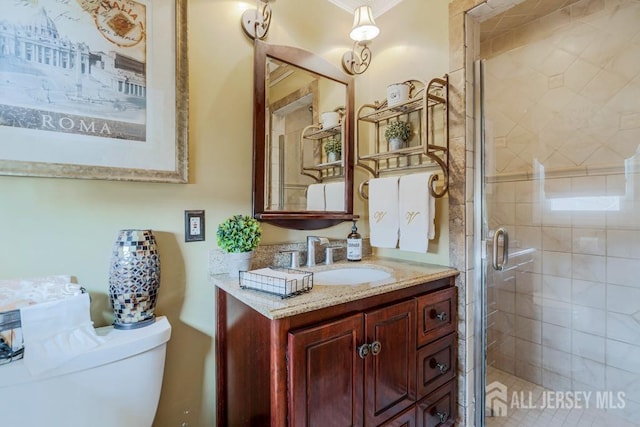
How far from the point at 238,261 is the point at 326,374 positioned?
531 millimetres

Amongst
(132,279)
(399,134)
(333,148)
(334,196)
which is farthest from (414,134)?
(132,279)

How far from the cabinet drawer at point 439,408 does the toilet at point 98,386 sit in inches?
39.4

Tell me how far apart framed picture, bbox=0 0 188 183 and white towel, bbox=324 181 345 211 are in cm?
73

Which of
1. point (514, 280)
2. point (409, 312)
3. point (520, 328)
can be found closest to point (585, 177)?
point (514, 280)

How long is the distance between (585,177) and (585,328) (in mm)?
902

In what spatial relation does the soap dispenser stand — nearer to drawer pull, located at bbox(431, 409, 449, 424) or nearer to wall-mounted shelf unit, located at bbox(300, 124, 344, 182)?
wall-mounted shelf unit, located at bbox(300, 124, 344, 182)

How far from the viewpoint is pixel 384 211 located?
1.57m

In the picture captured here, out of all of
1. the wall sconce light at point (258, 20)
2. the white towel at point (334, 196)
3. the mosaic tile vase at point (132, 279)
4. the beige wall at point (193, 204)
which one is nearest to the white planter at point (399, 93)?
the beige wall at point (193, 204)

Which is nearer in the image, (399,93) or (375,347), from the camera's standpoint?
(375,347)

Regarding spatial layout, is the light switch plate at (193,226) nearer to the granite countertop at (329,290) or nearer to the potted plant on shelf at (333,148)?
the granite countertop at (329,290)

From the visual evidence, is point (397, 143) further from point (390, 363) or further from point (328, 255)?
point (390, 363)

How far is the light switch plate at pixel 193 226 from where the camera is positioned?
117cm

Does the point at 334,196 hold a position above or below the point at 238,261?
above

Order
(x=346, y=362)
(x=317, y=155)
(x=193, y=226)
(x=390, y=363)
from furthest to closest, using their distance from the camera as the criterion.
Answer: (x=317, y=155) → (x=193, y=226) → (x=390, y=363) → (x=346, y=362)
